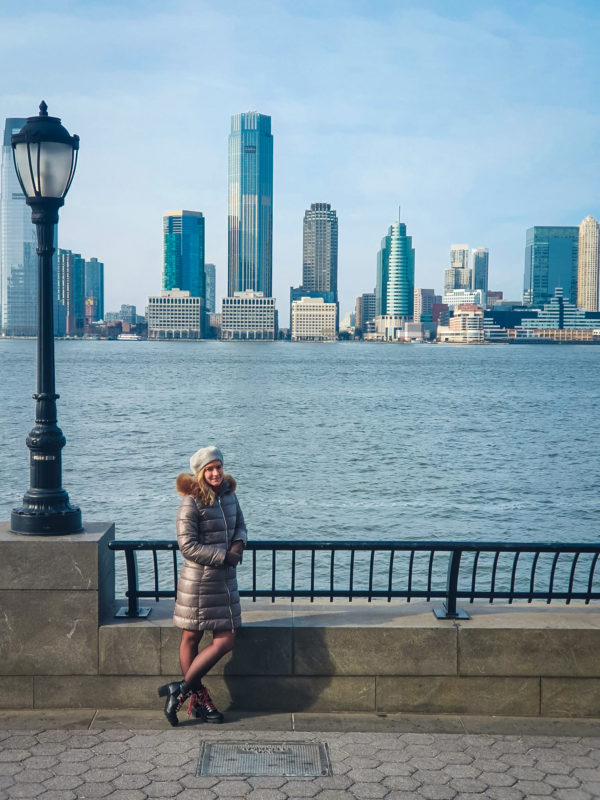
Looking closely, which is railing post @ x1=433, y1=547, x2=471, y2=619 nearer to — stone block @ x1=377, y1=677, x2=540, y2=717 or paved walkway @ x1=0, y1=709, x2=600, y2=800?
stone block @ x1=377, y1=677, x2=540, y2=717

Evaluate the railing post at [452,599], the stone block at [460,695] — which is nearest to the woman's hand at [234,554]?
the stone block at [460,695]

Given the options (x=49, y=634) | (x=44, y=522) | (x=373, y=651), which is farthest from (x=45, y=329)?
(x=373, y=651)

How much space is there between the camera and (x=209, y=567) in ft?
20.4

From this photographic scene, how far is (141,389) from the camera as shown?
283 feet

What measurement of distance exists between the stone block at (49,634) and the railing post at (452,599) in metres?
2.59

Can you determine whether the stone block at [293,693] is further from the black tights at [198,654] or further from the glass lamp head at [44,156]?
the glass lamp head at [44,156]

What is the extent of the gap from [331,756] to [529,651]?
174 centimetres

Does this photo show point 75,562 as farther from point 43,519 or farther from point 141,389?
point 141,389

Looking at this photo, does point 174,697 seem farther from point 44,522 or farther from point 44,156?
point 44,156

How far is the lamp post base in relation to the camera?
6.63m

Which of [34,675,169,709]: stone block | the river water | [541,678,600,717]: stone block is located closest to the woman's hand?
[34,675,169,709]: stone block

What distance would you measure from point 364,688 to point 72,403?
2542 inches

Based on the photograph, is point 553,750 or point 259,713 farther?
point 259,713

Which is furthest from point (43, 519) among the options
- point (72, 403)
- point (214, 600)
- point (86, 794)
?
point (72, 403)
